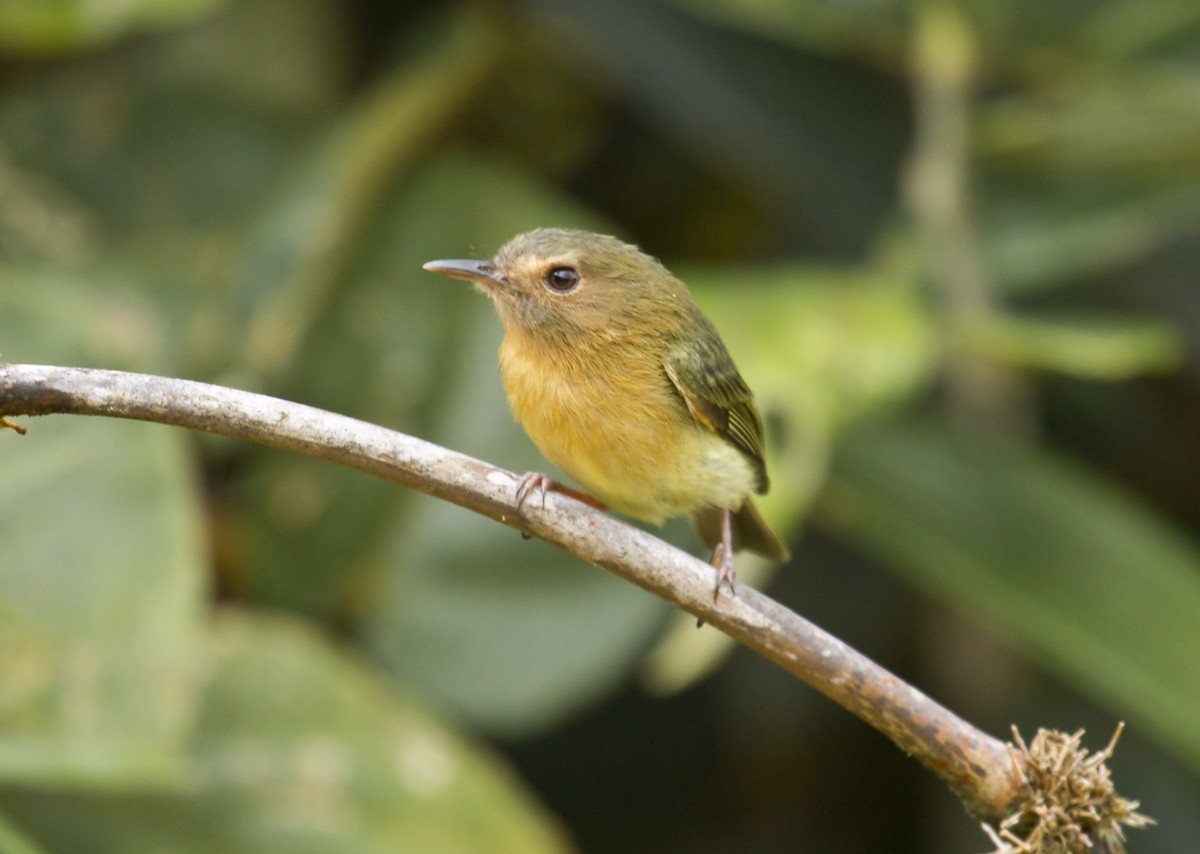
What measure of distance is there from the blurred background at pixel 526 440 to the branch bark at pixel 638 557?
3.42 ft

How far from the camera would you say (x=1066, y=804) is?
5.82 ft

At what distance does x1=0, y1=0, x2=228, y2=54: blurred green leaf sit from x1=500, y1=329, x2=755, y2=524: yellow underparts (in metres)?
1.79

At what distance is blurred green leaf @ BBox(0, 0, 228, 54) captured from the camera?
362cm

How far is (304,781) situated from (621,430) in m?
1.40

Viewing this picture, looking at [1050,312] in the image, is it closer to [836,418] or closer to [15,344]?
[836,418]

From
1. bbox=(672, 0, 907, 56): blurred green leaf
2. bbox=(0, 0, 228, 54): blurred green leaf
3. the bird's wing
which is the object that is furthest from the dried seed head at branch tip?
bbox=(0, 0, 228, 54): blurred green leaf

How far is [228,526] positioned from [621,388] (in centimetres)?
198

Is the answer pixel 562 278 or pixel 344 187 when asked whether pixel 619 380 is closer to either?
pixel 562 278

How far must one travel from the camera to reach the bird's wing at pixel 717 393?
8.84 ft

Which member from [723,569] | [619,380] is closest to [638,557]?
[723,569]

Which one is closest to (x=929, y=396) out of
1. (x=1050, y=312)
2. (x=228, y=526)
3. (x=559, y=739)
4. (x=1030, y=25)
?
(x=1050, y=312)

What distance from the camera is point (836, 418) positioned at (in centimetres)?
357

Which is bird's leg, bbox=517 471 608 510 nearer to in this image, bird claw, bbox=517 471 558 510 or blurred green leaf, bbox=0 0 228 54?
bird claw, bbox=517 471 558 510

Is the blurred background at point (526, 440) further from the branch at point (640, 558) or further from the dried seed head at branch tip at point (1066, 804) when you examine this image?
the dried seed head at branch tip at point (1066, 804)
